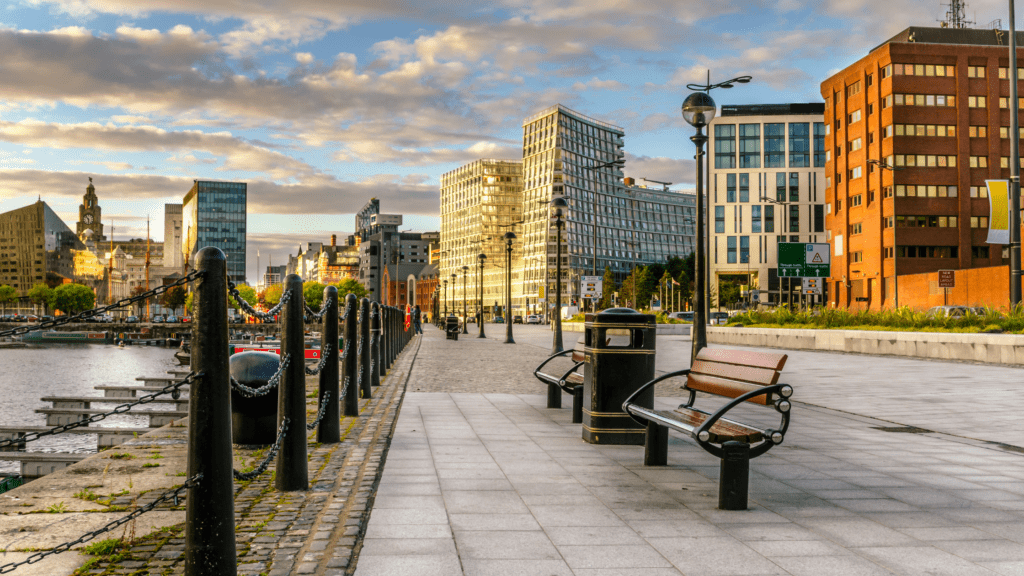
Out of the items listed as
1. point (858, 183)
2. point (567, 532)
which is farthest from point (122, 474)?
point (858, 183)

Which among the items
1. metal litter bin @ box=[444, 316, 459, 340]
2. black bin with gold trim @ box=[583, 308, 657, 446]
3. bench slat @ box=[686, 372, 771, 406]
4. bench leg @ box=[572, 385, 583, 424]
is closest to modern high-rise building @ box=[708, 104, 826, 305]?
metal litter bin @ box=[444, 316, 459, 340]

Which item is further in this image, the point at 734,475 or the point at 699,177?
the point at 699,177

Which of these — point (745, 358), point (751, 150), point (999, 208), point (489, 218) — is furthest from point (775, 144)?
point (745, 358)

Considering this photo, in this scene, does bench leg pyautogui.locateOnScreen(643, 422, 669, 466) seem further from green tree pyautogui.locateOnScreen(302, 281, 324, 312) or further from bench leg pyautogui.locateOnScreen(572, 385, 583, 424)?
green tree pyautogui.locateOnScreen(302, 281, 324, 312)

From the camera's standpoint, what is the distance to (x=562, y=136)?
145 metres

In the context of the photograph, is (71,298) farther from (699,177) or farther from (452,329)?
(699,177)

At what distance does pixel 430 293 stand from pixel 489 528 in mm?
192298

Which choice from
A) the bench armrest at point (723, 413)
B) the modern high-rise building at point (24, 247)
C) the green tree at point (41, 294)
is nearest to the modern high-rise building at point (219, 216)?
the green tree at point (41, 294)

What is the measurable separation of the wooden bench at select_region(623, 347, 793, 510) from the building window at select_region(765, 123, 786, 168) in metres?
100

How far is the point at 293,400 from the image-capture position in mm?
5648

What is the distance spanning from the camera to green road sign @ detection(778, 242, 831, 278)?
116 ft

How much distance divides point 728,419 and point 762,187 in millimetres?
100361

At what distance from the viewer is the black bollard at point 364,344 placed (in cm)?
1092

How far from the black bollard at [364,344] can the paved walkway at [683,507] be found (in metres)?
1.97
